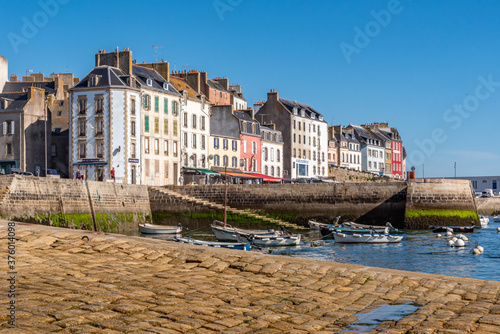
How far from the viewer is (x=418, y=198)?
159 ft

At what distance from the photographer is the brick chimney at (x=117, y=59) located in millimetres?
57969

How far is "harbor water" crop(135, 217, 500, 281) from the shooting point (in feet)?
87.6

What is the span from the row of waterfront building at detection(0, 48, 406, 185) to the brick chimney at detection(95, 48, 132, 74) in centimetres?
9

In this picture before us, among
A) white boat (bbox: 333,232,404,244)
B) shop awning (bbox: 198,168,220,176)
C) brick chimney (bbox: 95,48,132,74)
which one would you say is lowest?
white boat (bbox: 333,232,404,244)

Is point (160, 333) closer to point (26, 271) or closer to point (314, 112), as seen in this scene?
point (26, 271)

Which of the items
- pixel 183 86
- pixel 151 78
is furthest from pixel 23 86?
pixel 151 78

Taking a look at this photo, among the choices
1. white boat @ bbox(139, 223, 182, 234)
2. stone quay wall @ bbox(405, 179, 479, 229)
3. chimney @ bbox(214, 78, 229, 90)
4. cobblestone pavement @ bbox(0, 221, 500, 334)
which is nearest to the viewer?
cobblestone pavement @ bbox(0, 221, 500, 334)

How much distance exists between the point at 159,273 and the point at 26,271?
224 cm

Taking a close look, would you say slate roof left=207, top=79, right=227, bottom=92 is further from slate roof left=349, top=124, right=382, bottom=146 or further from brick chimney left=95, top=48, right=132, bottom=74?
slate roof left=349, top=124, right=382, bottom=146

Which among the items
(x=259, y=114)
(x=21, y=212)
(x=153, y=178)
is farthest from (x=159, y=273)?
(x=259, y=114)

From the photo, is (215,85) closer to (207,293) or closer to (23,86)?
(23,86)

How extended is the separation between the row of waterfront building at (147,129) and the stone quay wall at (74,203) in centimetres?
623

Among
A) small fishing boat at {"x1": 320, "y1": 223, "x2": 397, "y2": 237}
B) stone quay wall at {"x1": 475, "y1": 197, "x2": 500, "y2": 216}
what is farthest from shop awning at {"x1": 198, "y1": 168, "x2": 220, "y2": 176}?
stone quay wall at {"x1": 475, "y1": 197, "x2": 500, "y2": 216}

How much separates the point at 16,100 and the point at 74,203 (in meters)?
22.7
